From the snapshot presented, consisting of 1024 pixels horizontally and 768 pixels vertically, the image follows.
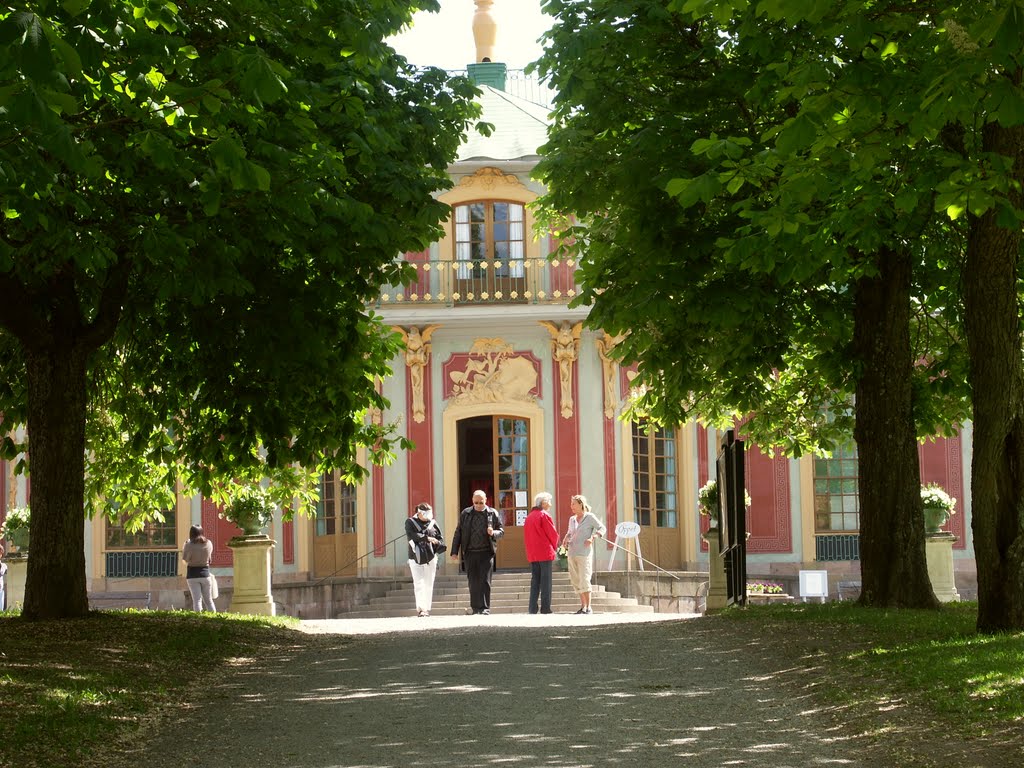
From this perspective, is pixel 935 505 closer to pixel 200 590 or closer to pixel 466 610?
pixel 466 610

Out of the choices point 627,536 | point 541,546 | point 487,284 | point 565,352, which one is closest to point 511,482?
point 565,352

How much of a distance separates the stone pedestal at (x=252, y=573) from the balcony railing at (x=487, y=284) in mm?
7472

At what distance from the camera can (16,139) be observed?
277 inches

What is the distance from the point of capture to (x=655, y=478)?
25.5 metres

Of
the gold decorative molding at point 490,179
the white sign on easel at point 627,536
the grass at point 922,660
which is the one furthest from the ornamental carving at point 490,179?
the grass at point 922,660

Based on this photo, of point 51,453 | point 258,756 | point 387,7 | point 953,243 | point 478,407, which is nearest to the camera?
point 258,756

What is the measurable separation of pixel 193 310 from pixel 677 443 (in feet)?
46.9

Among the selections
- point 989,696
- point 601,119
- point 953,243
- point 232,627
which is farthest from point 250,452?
point 989,696

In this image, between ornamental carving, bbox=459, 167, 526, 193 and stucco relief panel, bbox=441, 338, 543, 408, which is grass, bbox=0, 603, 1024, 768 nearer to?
stucco relief panel, bbox=441, 338, 543, 408

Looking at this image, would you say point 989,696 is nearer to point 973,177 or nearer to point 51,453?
point 973,177

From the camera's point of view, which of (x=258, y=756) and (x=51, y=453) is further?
(x=51, y=453)

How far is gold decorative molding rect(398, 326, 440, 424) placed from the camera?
82.2 feet

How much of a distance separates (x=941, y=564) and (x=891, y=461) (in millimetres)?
7054

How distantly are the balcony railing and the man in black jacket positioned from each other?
7.31m
